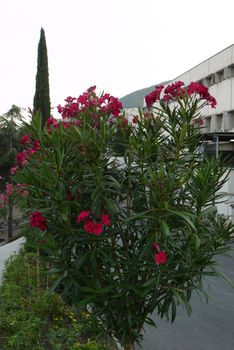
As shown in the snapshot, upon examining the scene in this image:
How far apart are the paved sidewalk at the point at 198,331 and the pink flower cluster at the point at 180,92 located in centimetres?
297

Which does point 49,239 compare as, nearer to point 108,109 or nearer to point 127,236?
point 127,236

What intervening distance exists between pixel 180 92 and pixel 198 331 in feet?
18.6

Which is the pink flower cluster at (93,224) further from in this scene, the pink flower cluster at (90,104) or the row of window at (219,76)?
the row of window at (219,76)

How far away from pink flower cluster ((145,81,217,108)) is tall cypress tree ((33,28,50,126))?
1742 cm

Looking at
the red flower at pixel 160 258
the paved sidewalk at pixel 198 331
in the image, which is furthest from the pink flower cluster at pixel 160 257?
the paved sidewalk at pixel 198 331

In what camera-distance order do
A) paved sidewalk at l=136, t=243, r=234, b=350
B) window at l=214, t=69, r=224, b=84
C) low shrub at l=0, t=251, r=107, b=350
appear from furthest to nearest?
window at l=214, t=69, r=224, b=84 → paved sidewalk at l=136, t=243, r=234, b=350 → low shrub at l=0, t=251, r=107, b=350

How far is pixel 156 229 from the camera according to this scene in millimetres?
4355

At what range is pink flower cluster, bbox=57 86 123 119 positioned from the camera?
5090 millimetres

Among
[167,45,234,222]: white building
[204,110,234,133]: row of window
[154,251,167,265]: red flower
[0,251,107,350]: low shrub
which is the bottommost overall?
[0,251,107,350]: low shrub

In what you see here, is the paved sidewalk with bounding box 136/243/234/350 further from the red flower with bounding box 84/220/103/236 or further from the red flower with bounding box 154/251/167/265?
the red flower with bounding box 84/220/103/236

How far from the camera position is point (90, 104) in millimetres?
5199

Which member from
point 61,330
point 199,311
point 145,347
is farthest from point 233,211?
point 61,330

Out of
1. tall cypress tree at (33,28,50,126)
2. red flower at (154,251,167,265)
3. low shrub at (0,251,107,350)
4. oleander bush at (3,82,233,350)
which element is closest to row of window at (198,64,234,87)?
tall cypress tree at (33,28,50,126)

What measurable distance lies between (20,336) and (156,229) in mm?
2367
